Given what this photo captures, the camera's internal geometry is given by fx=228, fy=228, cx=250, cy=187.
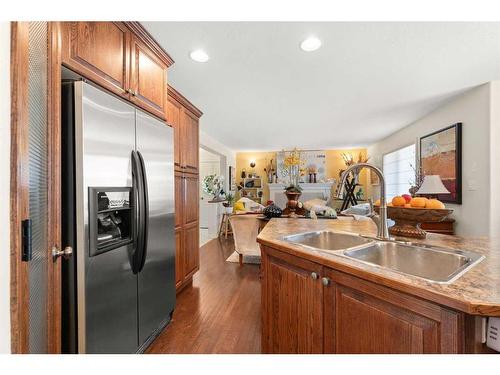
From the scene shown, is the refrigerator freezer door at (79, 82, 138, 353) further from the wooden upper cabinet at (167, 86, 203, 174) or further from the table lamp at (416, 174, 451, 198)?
the table lamp at (416, 174, 451, 198)

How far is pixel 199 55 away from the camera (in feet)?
6.49

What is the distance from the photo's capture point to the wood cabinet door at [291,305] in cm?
101

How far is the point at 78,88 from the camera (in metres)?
1.07

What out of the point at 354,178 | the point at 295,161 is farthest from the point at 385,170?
the point at 295,161

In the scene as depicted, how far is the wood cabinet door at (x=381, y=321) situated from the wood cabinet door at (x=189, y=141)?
2.06 metres

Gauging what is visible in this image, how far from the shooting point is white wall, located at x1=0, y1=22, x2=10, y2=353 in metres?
0.70

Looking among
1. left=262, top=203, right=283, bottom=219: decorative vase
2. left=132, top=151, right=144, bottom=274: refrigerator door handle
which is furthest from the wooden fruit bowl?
left=132, top=151, right=144, bottom=274: refrigerator door handle

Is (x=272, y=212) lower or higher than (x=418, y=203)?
lower

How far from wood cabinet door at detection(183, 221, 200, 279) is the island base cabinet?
141 cm

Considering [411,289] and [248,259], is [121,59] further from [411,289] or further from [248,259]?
[248,259]

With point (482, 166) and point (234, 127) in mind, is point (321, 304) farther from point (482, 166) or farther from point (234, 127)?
point (234, 127)

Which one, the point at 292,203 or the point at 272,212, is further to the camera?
the point at 272,212

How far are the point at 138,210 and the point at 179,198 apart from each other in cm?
105

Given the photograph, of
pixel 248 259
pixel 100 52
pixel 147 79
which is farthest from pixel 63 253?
pixel 248 259
